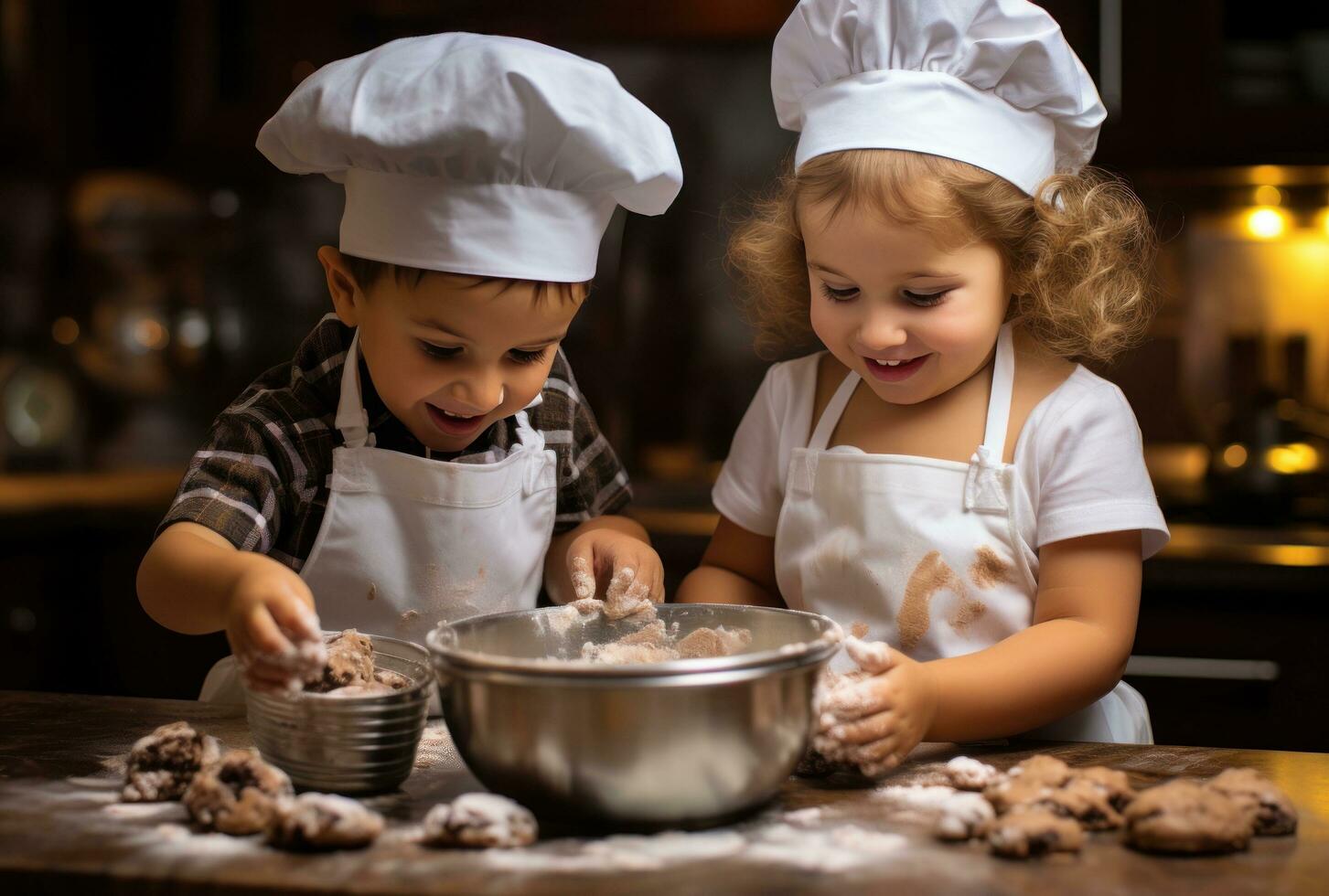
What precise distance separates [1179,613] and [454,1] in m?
A: 1.60

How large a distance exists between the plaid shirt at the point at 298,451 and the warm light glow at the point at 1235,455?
1400 millimetres

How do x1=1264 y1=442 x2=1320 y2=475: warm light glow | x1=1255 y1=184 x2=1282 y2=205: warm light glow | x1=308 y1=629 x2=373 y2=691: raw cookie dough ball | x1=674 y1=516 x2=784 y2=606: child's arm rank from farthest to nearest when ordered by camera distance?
x1=1255 y1=184 x2=1282 y2=205: warm light glow, x1=1264 y1=442 x2=1320 y2=475: warm light glow, x1=674 y1=516 x2=784 y2=606: child's arm, x1=308 y1=629 x2=373 y2=691: raw cookie dough ball

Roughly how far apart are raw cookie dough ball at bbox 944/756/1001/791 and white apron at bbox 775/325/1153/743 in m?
0.23

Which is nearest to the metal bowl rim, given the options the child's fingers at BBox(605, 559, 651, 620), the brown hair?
the child's fingers at BBox(605, 559, 651, 620)

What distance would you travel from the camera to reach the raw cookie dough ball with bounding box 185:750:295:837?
0.72 metres

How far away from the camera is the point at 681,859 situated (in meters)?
0.68

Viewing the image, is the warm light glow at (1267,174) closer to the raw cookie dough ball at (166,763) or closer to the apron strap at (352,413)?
the apron strap at (352,413)

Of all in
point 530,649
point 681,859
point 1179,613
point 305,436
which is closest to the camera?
point 681,859

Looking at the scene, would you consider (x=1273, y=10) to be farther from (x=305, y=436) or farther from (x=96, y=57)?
(x=96, y=57)

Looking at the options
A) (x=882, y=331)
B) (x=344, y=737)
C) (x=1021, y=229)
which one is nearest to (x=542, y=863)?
(x=344, y=737)

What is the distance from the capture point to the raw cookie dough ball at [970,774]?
81 cm

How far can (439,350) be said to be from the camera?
0.97 metres

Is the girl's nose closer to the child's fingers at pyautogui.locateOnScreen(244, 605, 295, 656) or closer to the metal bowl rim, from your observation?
the metal bowl rim

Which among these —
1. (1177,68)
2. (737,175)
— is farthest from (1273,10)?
(737,175)
